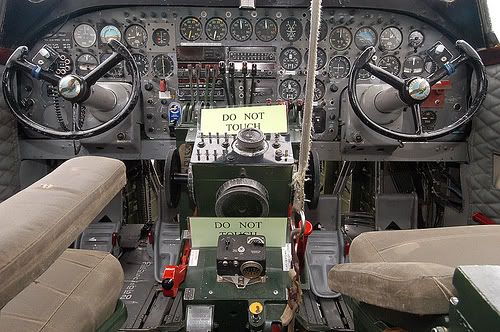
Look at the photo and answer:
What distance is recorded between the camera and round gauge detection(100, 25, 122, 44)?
2846 mm

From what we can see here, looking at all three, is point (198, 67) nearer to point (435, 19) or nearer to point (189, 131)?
point (189, 131)

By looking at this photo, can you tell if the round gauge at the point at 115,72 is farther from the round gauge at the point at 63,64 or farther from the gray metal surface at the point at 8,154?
the gray metal surface at the point at 8,154

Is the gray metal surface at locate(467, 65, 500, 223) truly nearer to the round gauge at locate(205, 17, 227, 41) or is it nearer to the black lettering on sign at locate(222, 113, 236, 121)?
the round gauge at locate(205, 17, 227, 41)

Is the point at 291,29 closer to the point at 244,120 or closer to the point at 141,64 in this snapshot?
the point at 141,64

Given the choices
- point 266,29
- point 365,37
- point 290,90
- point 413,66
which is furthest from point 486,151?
point 266,29

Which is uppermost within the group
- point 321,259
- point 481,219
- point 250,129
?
point 250,129

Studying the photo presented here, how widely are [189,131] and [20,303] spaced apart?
1.04 meters

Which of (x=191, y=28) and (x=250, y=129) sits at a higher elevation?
(x=191, y=28)

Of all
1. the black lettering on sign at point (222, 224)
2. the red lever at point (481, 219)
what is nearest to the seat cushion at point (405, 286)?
the black lettering on sign at point (222, 224)

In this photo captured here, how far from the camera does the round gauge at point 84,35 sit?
2836 mm

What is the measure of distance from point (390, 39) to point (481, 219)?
48.8 inches

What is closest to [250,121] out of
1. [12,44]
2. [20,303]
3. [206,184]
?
[206,184]

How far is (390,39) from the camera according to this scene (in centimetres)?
288

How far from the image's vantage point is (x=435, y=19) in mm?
2758
